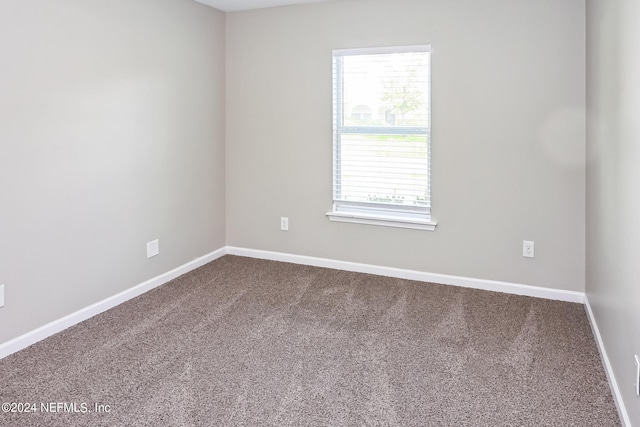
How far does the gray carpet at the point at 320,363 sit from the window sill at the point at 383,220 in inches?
20.6

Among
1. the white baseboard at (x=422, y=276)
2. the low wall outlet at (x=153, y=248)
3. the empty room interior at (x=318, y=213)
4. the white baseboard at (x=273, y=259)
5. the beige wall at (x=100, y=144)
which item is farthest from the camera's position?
the low wall outlet at (x=153, y=248)

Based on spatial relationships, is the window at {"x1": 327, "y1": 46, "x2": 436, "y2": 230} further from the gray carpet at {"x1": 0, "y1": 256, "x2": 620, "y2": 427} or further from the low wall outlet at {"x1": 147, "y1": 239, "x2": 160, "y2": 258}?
the low wall outlet at {"x1": 147, "y1": 239, "x2": 160, "y2": 258}

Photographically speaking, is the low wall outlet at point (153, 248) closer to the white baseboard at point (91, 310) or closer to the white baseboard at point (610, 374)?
the white baseboard at point (91, 310)

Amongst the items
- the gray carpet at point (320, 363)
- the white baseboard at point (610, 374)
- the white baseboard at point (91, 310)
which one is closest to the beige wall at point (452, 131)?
the gray carpet at point (320, 363)

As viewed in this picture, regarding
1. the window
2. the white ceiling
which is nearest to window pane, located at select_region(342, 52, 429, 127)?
the window

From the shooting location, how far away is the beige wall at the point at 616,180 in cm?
178

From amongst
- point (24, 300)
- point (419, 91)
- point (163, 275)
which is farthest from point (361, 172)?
point (24, 300)

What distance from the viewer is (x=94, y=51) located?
295cm

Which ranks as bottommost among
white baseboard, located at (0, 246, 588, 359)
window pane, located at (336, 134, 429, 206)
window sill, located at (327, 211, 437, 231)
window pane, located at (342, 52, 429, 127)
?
white baseboard, located at (0, 246, 588, 359)

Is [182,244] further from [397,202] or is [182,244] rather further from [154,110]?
[397,202]

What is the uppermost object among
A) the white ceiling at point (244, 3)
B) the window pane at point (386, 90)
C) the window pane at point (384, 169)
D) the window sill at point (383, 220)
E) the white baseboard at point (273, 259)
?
the white ceiling at point (244, 3)

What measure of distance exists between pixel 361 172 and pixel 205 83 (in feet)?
5.11

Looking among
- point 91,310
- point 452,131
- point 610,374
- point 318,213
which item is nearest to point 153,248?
point 91,310

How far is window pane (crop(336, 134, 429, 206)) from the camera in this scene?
12.2 feet
